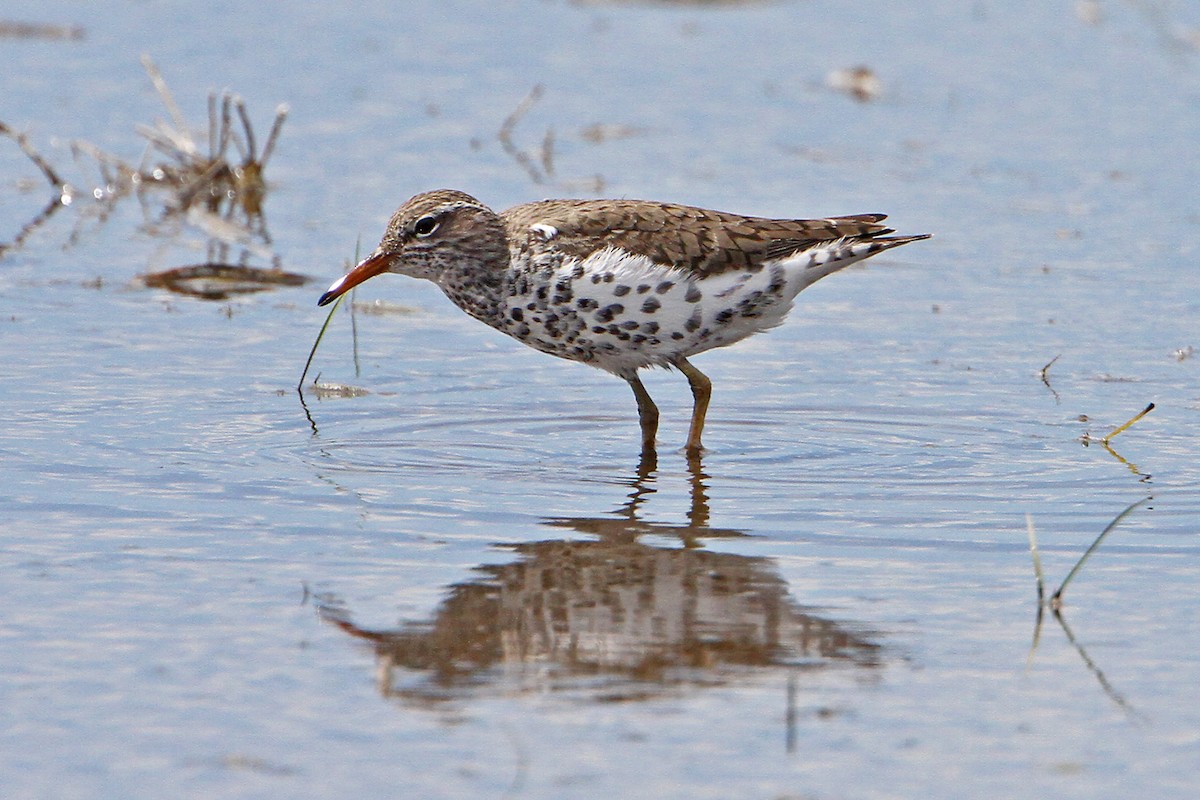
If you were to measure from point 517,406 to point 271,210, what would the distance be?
4.57m

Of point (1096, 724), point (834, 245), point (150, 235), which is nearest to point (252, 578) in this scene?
point (1096, 724)

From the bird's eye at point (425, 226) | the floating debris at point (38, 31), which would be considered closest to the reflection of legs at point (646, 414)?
the bird's eye at point (425, 226)

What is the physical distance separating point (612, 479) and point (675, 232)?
1.42m

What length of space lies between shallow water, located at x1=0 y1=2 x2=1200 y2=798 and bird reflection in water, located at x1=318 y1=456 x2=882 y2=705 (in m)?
0.02

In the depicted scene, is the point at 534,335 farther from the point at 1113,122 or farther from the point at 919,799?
the point at 1113,122

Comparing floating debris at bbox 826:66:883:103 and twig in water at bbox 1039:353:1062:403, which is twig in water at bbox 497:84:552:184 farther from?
twig in water at bbox 1039:353:1062:403

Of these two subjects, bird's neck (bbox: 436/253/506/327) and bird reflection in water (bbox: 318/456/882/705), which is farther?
bird's neck (bbox: 436/253/506/327)

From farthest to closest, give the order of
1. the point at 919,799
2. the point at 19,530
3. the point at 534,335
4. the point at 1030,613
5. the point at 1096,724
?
the point at 534,335 < the point at 19,530 < the point at 1030,613 < the point at 1096,724 < the point at 919,799

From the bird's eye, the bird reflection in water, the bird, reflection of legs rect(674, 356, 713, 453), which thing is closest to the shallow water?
the bird reflection in water

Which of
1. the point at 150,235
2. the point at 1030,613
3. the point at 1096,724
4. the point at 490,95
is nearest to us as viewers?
the point at 1096,724

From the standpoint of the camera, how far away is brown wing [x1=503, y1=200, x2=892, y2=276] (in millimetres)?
8711

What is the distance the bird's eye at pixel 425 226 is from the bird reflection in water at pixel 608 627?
2416mm

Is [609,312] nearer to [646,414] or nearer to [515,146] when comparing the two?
[646,414]

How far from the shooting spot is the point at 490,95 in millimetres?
16219
